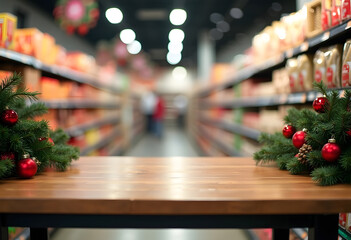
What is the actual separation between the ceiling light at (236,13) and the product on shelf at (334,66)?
7.64 meters

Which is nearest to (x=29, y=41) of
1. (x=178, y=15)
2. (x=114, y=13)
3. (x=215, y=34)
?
(x=114, y=13)

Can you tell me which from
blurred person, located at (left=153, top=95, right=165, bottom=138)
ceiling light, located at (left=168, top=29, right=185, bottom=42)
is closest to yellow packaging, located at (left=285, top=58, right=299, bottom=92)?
ceiling light, located at (left=168, top=29, right=185, bottom=42)

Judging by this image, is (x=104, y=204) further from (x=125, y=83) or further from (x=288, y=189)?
(x=125, y=83)

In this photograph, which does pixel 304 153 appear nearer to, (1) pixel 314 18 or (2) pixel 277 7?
(1) pixel 314 18

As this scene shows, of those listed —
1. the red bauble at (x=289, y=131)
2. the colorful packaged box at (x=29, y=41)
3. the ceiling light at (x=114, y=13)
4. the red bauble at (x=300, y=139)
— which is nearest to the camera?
the red bauble at (x=300, y=139)

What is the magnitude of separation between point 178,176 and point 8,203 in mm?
667

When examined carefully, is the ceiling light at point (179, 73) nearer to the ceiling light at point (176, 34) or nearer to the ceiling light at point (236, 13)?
the ceiling light at point (176, 34)

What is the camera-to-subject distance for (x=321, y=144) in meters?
1.44

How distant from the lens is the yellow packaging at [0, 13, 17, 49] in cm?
238

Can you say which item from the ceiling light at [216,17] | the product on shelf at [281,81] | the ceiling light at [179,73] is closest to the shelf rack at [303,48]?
the product on shelf at [281,81]

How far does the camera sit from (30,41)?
3.29 m

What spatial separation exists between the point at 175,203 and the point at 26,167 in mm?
692

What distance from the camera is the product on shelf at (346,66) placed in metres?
1.94

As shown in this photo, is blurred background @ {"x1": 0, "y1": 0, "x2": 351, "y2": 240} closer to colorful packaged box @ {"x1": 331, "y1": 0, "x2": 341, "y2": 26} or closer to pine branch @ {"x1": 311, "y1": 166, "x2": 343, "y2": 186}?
colorful packaged box @ {"x1": 331, "y1": 0, "x2": 341, "y2": 26}
